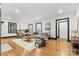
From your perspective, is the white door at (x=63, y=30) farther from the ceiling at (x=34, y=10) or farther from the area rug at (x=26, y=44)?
the area rug at (x=26, y=44)

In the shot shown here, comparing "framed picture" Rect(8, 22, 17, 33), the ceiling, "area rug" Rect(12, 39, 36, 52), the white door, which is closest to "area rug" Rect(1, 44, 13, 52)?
"area rug" Rect(12, 39, 36, 52)

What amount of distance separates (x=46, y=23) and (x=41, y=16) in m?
0.21

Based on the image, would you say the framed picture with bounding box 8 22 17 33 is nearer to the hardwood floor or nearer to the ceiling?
the ceiling

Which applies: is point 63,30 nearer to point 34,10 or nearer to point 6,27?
point 34,10

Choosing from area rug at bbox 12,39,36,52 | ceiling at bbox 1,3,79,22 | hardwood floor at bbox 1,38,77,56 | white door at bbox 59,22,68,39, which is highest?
ceiling at bbox 1,3,79,22

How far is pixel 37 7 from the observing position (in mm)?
1918

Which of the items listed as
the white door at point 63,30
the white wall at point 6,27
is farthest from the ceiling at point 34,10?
the white door at point 63,30

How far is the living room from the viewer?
1.89m

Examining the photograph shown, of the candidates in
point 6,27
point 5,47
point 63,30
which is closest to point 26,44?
point 5,47

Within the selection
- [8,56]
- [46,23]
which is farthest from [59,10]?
[8,56]

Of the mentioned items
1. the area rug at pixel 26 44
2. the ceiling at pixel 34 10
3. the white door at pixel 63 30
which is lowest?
the area rug at pixel 26 44

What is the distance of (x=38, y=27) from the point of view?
6.56 ft

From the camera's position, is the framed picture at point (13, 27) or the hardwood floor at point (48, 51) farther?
the framed picture at point (13, 27)

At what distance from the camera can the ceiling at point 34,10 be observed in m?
1.87
